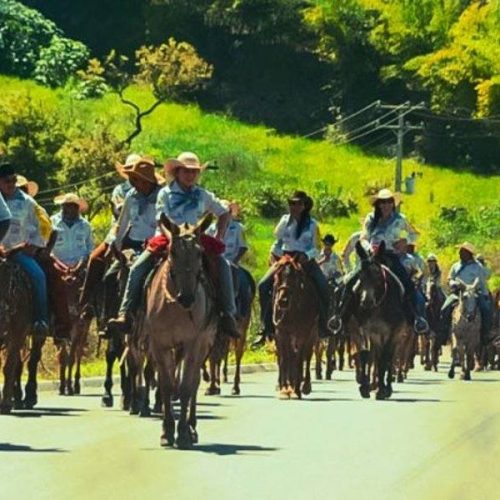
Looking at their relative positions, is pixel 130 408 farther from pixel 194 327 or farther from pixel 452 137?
pixel 452 137

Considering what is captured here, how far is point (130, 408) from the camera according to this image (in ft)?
77.3

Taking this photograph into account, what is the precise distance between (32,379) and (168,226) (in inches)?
219

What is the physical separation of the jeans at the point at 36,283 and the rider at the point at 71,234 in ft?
17.7

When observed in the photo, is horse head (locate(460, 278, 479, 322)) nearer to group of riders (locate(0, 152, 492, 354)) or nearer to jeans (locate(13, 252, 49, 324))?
group of riders (locate(0, 152, 492, 354))

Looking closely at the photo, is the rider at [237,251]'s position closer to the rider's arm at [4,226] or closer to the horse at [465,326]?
the horse at [465,326]

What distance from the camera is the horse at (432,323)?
4347 cm

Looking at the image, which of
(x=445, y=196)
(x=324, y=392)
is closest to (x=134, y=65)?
(x=445, y=196)

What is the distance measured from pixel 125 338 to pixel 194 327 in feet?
14.1

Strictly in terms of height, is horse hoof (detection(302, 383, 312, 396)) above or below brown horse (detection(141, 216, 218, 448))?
below

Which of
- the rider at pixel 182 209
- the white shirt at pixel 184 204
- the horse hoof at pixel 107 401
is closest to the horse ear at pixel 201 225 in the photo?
the rider at pixel 182 209

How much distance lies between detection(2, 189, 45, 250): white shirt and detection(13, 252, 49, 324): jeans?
0.24m

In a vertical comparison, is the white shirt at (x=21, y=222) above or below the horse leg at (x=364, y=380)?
above

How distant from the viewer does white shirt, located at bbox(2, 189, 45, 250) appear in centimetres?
2234

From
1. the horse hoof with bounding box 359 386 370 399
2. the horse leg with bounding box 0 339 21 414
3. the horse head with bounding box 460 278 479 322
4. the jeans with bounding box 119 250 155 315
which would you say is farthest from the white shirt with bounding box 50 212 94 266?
the horse head with bounding box 460 278 479 322
